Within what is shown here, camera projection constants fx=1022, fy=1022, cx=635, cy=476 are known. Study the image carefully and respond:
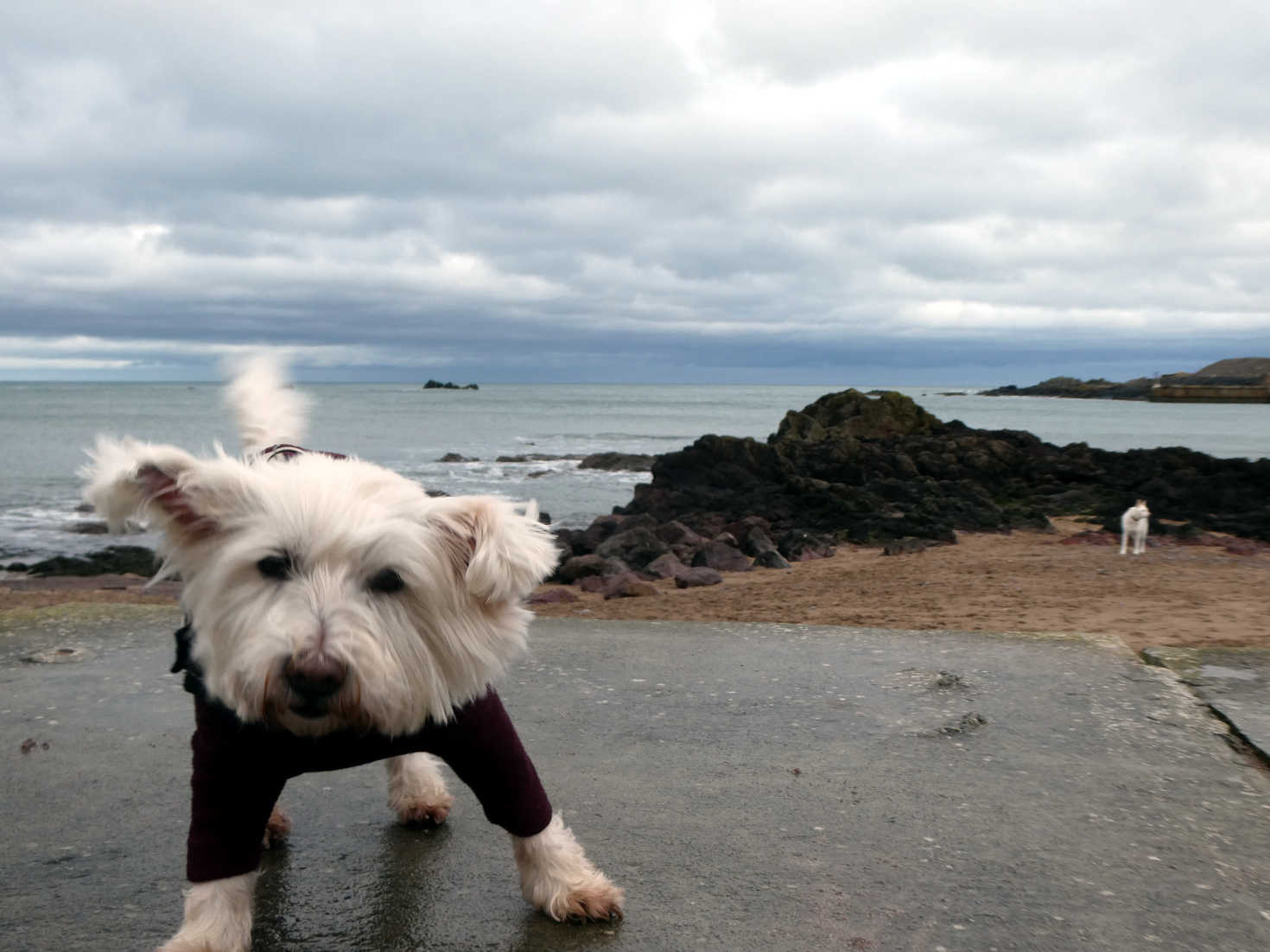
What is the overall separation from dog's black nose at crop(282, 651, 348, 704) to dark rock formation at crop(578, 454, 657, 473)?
90.0 ft

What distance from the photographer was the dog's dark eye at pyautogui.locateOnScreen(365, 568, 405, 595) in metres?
2.22

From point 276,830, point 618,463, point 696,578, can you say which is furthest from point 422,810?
point 618,463

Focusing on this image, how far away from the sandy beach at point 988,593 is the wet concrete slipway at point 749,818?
77.2 inches

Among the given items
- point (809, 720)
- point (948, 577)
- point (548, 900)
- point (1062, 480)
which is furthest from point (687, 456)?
point (548, 900)

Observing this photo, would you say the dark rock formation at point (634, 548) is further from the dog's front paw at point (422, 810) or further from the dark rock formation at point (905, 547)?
the dog's front paw at point (422, 810)

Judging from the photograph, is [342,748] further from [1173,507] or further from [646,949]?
[1173,507]

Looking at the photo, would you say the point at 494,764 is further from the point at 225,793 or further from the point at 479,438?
the point at 479,438

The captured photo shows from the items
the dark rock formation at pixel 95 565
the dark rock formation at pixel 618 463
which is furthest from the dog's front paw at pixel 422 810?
the dark rock formation at pixel 618 463

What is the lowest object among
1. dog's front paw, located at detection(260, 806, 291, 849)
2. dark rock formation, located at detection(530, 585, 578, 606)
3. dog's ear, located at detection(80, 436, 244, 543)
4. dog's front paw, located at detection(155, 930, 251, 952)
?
dark rock formation, located at detection(530, 585, 578, 606)

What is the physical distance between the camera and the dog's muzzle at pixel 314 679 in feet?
6.69

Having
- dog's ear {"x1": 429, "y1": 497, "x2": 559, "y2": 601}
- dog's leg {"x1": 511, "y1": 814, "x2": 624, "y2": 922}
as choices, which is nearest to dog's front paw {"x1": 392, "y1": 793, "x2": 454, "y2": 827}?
dog's leg {"x1": 511, "y1": 814, "x2": 624, "y2": 922}

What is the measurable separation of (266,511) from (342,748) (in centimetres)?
59

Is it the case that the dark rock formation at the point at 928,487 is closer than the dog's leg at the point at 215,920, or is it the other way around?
the dog's leg at the point at 215,920

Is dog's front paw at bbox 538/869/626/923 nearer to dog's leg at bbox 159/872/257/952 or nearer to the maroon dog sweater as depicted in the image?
the maroon dog sweater
